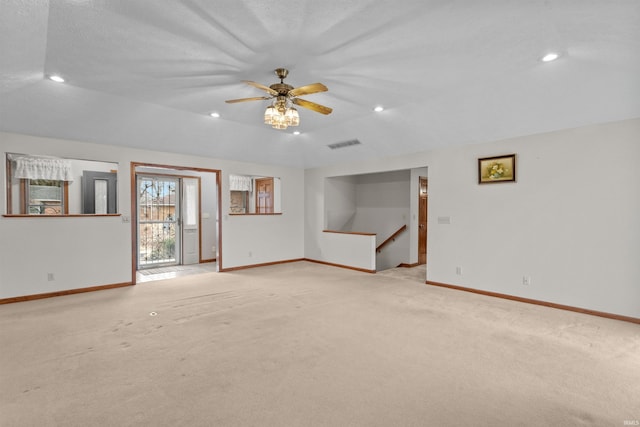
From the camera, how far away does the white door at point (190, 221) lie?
24.0 feet

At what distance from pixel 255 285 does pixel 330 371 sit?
3037mm

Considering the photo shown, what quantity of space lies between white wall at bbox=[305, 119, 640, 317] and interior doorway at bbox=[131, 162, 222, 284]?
4955mm

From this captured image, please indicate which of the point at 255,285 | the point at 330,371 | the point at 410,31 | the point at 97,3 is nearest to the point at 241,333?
the point at 330,371

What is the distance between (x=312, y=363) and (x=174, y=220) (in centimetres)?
597

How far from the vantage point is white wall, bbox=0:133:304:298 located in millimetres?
4246

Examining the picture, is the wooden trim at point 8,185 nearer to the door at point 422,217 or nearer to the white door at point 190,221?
the white door at point 190,221

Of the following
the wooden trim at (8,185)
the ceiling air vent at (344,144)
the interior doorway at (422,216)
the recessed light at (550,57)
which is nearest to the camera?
the recessed light at (550,57)

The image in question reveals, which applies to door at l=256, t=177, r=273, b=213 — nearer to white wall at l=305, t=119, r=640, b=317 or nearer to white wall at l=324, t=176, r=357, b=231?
white wall at l=324, t=176, r=357, b=231

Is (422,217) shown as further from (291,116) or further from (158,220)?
(158,220)

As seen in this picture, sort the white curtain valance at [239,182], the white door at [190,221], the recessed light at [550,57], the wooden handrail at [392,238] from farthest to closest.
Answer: the wooden handrail at [392,238], the white door at [190,221], the white curtain valance at [239,182], the recessed light at [550,57]

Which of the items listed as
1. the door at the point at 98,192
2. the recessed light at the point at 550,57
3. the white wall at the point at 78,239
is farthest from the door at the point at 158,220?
the recessed light at the point at 550,57

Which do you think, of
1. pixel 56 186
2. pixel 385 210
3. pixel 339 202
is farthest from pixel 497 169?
pixel 56 186

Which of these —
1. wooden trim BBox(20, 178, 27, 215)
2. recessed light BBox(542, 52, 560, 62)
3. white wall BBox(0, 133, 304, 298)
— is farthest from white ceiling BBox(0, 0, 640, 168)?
wooden trim BBox(20, 178, 27, 215)

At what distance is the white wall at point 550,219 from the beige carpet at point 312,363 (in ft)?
1.46
